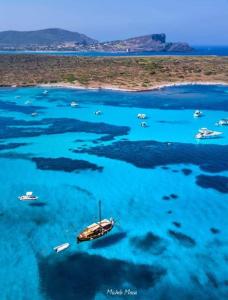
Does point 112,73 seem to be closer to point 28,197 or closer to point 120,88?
point 120,88

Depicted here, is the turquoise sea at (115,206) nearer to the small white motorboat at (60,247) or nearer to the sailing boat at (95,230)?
the small white motorboat at (60,247)

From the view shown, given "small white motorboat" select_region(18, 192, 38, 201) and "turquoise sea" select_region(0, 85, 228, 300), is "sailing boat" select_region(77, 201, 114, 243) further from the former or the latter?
"small white motorboat" select_region(18, 192, 38, 201)

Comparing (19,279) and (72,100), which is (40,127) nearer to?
(72,100)

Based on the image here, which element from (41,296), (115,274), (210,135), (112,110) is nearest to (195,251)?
(115,274)

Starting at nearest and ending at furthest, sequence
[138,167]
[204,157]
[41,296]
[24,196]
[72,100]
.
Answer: [41,296], [24,196], [138,167], [204,157], [72,100]

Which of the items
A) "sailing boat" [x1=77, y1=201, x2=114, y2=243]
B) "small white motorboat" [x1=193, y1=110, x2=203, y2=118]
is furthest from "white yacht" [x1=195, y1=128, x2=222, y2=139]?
"sailing boat" [x1=77, y1=201, x2=114, y2=243]

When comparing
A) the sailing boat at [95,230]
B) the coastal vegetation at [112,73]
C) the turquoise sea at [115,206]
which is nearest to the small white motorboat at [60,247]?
the turquoise sea at [115,206]

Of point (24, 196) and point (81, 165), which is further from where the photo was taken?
point (81, 165)
